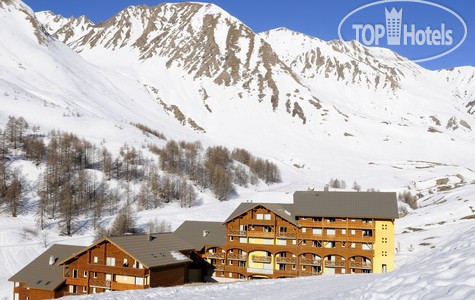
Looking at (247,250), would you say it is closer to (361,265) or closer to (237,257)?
(237,257)

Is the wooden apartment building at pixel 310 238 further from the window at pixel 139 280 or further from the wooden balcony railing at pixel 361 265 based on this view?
the window at pixel 139 280

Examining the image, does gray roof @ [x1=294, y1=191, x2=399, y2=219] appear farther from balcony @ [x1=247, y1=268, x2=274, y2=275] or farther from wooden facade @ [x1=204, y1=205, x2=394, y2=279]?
balcony @ [x1=247, y1=268, x2=274, y2=275]

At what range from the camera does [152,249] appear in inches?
2071

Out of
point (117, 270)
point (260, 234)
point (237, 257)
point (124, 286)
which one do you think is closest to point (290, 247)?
point (260, 234)

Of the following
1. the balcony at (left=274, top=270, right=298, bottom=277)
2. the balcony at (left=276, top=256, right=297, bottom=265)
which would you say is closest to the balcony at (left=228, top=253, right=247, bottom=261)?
the balcony at (left=274, top=270, right=298, bottom=277)

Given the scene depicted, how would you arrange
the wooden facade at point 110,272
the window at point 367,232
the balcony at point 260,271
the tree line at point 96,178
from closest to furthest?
1. the wooden facade at point 110,272
2. the window at point 367,232
3. the balcony at point 260,271
4. the tree line at point 96,178

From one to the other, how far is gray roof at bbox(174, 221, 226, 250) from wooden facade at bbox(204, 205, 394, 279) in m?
1.17

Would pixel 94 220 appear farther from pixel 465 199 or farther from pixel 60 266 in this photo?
pixel 465 199

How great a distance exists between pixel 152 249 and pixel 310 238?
2193 centimetres

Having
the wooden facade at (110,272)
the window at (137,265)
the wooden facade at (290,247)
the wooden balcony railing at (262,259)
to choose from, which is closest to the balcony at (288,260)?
the wooden facade at (290,247)

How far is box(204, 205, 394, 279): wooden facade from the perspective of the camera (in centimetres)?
6016

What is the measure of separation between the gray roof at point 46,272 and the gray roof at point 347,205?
30.1 m

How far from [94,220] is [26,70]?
13508 centimetres

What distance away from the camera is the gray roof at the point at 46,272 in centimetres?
5138
